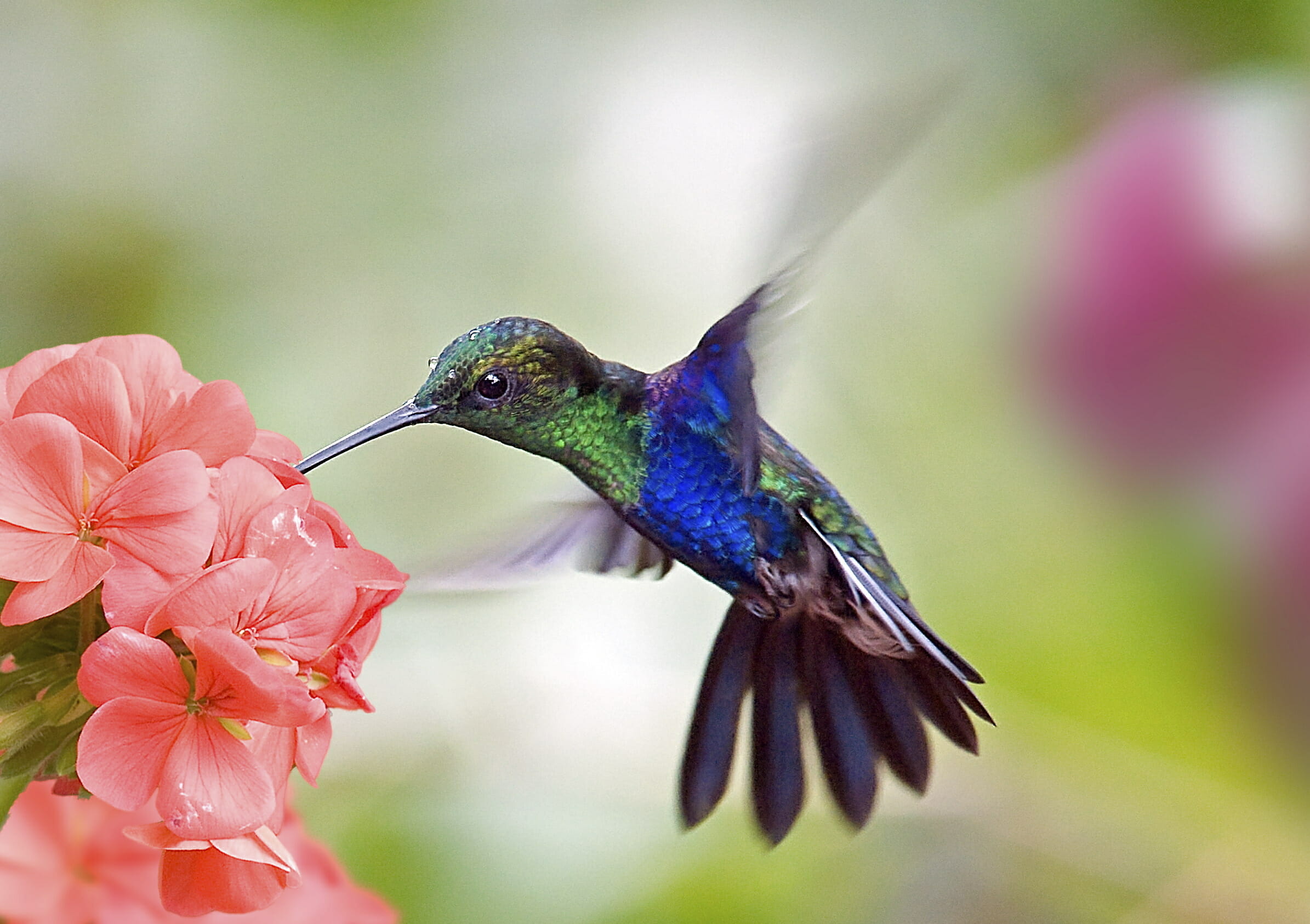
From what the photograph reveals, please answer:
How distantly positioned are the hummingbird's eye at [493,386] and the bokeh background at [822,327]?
2.28ft

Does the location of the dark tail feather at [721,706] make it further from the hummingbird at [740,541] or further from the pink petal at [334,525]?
the pink petal at [334,525]

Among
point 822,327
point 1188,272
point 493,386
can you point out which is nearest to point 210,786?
point 493,386

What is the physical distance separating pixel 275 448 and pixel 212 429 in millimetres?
27

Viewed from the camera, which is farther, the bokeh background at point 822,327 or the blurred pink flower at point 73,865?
the bokeh background at point 822,327

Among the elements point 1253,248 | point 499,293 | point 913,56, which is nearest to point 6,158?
point 499,293

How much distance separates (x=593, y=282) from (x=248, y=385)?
326mm

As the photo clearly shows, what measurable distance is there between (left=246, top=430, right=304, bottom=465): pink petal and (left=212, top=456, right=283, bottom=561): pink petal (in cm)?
3

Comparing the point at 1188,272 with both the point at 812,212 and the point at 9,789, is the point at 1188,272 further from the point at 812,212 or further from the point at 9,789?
the point at 9,789

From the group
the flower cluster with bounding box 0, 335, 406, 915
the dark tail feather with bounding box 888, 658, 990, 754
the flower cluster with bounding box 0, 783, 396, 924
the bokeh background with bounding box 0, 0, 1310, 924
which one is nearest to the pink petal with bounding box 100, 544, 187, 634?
the flower cluster with bounding box 0, 335, 406, 915

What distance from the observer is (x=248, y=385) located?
1110 mm

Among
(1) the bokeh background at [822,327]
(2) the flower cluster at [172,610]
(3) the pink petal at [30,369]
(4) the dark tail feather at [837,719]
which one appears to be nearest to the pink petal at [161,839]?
(2) the flower cluster at [172,610]

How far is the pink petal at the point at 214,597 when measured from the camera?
27cm

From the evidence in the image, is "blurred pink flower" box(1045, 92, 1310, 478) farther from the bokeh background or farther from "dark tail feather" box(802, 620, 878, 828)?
"dark tail feather" box(802, 620, 878, 828)

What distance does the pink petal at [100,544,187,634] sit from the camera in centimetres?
27
